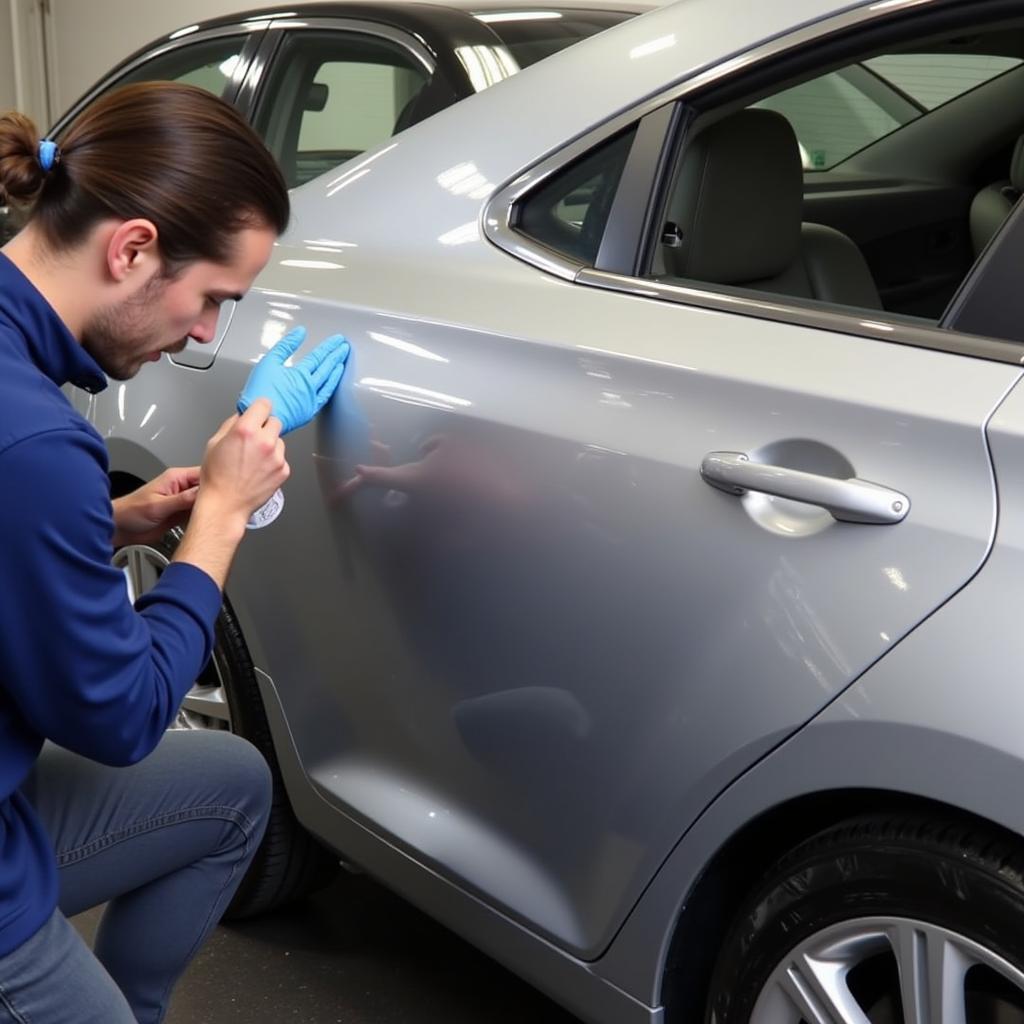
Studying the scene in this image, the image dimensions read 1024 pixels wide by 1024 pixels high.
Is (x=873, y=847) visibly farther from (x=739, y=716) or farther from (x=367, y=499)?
(x=367, y=499)

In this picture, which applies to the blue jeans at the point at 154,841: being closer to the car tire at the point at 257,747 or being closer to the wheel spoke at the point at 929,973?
the car tire at the point at 257,747

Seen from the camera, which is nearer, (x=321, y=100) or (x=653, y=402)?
(x=653, y=402)

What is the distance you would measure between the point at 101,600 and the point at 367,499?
480mm

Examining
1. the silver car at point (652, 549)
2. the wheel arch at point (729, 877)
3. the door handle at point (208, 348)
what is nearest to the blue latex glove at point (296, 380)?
the silver car at point (652, 549)

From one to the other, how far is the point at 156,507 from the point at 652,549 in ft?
1.90

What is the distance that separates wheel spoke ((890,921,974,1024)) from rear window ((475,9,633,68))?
1.59 m

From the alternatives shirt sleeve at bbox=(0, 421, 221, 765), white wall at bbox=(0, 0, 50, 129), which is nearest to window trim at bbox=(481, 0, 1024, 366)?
shirt sleeve at bbox=(0, 421, 221, 765)

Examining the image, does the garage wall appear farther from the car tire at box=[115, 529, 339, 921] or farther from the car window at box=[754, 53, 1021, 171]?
the car tire at box=[115, 529, 339, 921]

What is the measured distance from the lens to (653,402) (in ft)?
4.39

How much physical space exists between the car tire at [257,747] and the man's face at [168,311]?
2.04ft

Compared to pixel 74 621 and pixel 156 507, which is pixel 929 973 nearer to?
pixel 74 621

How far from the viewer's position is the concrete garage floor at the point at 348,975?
1.95 m

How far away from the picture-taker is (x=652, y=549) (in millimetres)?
1306

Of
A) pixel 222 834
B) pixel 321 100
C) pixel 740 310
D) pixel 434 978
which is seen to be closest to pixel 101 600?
pixel 222 834
